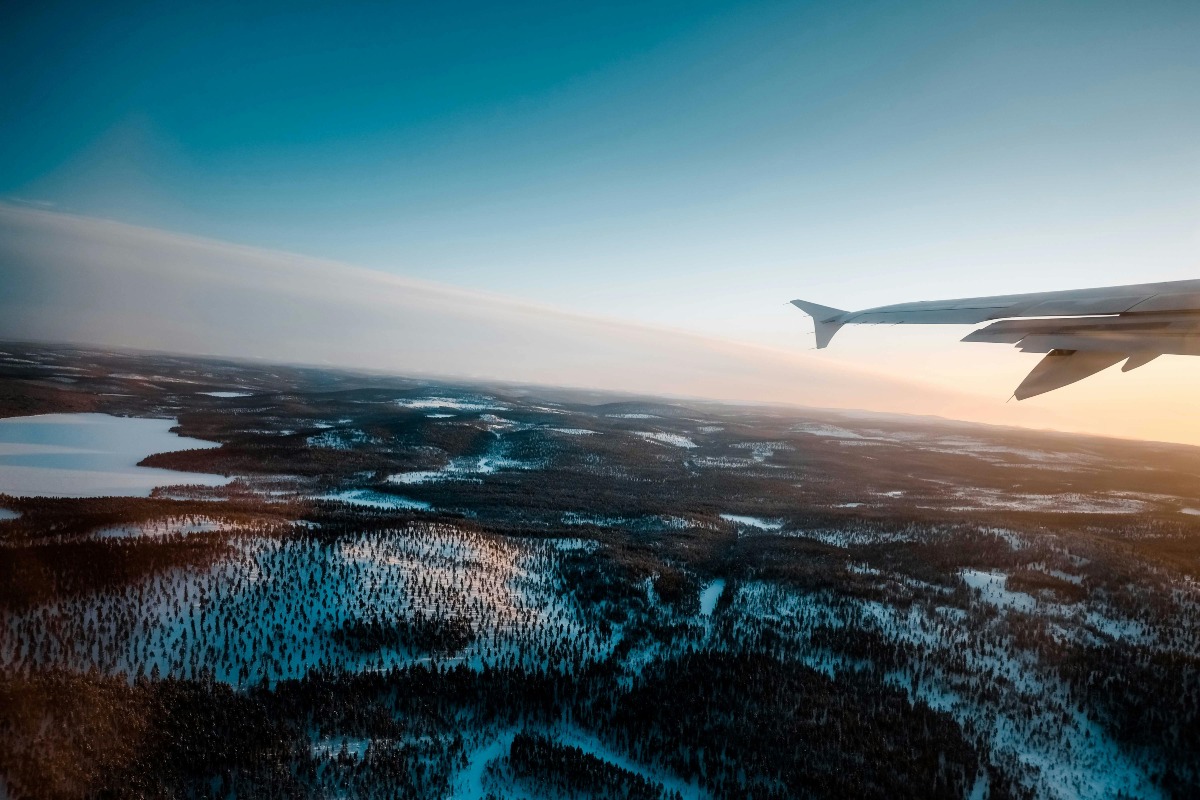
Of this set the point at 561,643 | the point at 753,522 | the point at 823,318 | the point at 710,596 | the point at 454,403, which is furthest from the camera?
the point at 454,403

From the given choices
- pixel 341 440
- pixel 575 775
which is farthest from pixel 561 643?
pixel 341 440

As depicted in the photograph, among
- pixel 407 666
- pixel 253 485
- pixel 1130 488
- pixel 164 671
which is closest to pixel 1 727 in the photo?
pixel 164 671

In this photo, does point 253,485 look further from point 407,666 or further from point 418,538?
point 407,666

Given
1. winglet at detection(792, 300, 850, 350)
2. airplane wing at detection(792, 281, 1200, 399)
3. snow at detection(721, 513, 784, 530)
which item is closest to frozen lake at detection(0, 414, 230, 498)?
snow at detection(721, 513, 784, 530)

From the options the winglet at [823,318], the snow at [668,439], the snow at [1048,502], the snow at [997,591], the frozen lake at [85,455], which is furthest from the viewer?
the snow at [668,439]

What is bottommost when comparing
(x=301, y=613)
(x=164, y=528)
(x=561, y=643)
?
(x=561, y=643)

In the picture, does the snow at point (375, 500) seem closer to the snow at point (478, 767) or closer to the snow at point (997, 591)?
the snow at point (478, 767)

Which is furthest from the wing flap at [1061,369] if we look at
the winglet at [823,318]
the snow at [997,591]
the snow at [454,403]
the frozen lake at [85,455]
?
the snow at [454,403]

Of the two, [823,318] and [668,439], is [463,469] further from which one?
[823,318]
